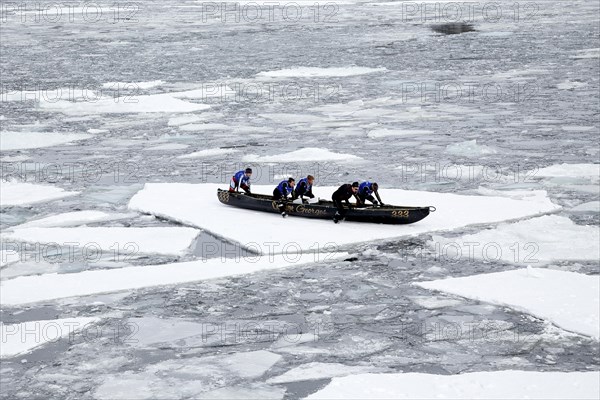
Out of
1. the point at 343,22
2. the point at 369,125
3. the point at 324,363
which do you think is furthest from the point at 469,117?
the point at 343,22

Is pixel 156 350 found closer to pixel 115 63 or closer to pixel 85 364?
pixel 85 364

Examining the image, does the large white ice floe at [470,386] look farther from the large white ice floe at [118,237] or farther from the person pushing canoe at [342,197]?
the person pushing canoe at [342,197]

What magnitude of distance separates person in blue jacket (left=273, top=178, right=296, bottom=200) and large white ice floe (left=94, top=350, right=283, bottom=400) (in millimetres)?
4579

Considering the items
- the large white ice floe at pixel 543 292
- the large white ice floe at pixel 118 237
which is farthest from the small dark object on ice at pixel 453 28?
the large white ice floe at pixel 543 292

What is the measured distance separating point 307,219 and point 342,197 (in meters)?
0.61

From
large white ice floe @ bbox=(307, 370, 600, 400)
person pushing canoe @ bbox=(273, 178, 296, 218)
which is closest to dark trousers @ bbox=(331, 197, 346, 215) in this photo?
person pushing canoe @ bbox=(273, 178, 296, 218)

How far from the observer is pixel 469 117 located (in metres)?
19.2

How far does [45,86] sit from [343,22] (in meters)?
15.5

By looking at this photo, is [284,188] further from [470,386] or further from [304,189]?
[470,386]

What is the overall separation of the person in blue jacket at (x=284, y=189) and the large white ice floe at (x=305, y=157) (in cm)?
321

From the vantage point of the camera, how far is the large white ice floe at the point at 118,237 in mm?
11344

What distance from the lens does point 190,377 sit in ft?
25.6

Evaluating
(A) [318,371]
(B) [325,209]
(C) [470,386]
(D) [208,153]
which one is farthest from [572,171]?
(A) [318,371]

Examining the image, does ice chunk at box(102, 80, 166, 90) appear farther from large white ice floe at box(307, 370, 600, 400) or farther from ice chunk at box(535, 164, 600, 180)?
large white ice floe at box(307, 370, 600, 400)
